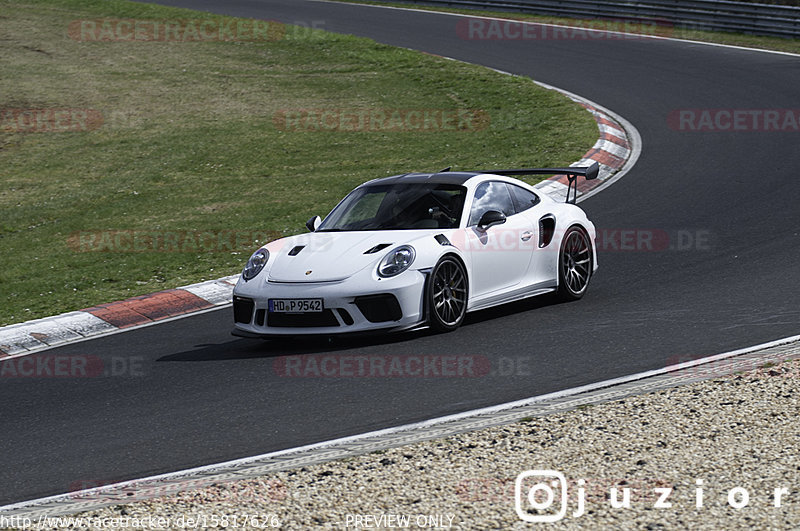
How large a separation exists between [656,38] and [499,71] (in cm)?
623

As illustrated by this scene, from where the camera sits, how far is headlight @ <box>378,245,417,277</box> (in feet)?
27.8

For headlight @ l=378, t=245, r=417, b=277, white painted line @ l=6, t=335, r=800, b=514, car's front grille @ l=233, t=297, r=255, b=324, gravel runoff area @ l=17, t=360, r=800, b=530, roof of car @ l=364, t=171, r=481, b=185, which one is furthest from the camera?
roof of car @ l=364, t=171, r=481, b=185

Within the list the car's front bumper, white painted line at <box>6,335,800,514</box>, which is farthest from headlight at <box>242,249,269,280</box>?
white painted line at <box>6,335,800,514</box>

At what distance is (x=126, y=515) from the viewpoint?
512cm

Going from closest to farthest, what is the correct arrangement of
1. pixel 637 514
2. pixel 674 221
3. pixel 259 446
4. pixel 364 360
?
pixel 637 514 → pixel 259 446 → pixel 364 360 → pixel 674 221

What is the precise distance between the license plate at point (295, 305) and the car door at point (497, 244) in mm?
1348

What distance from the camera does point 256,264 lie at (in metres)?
9.05

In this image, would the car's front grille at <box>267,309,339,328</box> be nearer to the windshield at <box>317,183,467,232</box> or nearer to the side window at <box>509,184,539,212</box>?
the windshield at <box>317,183,467,232</box>

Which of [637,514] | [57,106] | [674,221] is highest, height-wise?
[637,514]

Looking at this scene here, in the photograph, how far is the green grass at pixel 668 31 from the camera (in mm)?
26359

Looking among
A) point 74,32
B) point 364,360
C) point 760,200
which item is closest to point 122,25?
point 74,32

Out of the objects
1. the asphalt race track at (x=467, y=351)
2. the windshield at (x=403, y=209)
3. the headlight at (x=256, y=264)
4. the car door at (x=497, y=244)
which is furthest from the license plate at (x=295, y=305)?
the car door at (x=497, y=244)

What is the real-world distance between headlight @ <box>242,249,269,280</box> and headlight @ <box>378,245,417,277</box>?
1061 mm

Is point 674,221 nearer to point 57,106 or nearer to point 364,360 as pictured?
point 364,360
